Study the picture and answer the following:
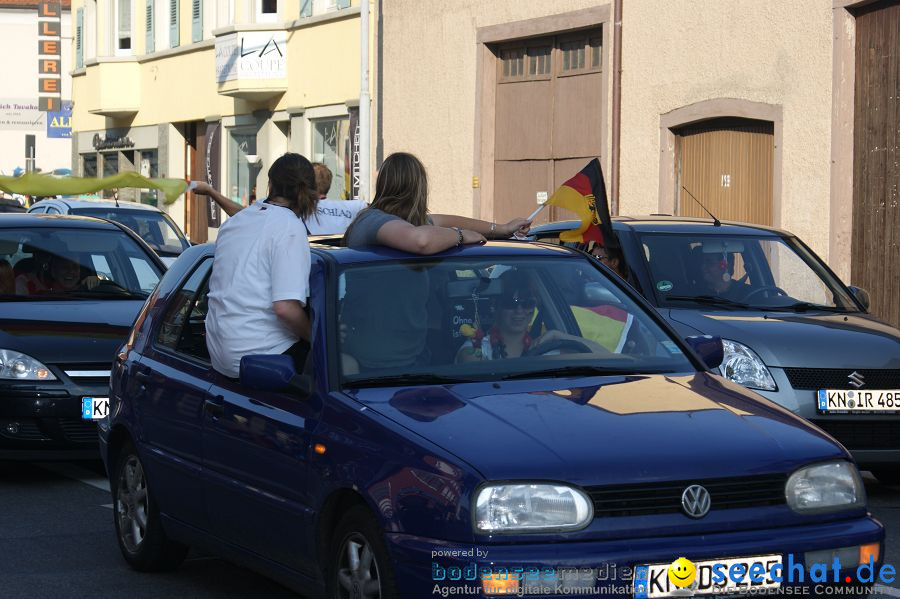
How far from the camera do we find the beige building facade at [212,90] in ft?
97.8

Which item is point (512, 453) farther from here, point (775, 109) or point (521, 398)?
point (775, 109)

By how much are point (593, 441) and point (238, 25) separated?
91.6 ft

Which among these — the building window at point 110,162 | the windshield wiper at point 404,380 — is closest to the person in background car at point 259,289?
the windshield wiper at point 404,380

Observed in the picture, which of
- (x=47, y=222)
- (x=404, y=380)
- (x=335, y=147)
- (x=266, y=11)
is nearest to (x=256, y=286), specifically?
(x=404, y=380)

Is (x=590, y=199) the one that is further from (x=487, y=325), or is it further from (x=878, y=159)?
(x=878, y=159)

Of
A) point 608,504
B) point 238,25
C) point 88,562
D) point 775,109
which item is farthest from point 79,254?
point 238,25

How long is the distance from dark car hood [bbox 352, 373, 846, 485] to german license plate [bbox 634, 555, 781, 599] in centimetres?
27

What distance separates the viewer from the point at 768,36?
1850cm

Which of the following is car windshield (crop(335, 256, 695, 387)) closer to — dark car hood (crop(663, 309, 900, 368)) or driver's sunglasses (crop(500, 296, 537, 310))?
driver's sunglasses (crop(500, 296, 537, 310))

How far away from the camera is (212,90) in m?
34.8

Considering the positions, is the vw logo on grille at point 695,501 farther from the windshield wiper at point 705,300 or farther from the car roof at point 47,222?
the car roof at point 47,222

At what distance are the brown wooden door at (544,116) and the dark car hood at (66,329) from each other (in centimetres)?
1264

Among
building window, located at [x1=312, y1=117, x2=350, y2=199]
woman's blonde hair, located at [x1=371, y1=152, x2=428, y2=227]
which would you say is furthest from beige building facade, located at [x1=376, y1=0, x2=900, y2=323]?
woman's blonde hair, located at [x1=371, y1=152, x2=428, y2=227]

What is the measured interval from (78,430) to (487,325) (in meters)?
4.29
